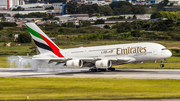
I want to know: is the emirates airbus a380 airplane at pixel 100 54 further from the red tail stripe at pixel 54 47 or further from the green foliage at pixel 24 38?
the green foliage at pixel 24 38

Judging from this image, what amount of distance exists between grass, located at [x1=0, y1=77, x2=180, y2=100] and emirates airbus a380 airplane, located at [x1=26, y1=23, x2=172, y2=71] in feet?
33.8

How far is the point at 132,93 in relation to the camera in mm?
39250

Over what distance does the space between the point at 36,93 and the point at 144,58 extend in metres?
27.8

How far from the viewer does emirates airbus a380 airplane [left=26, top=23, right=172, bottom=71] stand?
202ft

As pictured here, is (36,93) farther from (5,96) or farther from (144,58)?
(144,58)

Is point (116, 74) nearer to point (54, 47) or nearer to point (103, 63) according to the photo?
point (103, 63)

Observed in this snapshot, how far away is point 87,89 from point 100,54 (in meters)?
22.3

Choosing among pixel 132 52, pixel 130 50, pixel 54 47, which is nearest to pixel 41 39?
pixel 54 47

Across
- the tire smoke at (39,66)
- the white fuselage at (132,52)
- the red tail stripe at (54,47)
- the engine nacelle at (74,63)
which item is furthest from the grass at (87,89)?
the white fuselage at (132,52)

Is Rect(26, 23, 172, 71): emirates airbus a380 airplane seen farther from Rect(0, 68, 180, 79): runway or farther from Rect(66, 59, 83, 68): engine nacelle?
Rect(0, 68, 180, 79): runway

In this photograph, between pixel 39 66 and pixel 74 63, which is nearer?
pixel 74 63

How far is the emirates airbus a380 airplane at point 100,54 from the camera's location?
6156 centimetres

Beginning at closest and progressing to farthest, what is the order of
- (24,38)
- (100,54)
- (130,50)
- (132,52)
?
(132,52) < (130,50) < (100,54) < (24,38)

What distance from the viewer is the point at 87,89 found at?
42.9 metres
